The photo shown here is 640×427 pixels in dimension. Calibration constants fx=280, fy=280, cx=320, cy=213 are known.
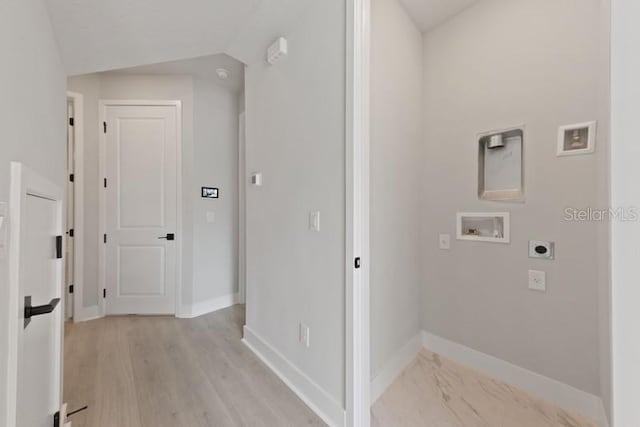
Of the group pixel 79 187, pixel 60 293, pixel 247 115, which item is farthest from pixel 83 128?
pixel 60 293

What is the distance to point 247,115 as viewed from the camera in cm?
256

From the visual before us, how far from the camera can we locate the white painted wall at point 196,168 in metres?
3.14

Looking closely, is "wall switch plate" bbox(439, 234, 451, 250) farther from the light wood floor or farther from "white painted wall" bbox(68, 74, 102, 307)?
"white painted wall" bbox(68, 74, 102, 307)

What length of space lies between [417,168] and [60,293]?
250 centimetres

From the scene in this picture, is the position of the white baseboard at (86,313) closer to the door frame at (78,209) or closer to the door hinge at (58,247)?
the door frame at (78,209)

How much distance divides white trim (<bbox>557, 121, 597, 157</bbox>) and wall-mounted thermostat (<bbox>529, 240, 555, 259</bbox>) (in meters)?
0.57

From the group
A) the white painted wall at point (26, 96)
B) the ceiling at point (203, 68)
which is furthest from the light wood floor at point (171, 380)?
the ceiling at point (203, 68)

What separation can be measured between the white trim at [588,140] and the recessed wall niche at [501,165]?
0.70ft

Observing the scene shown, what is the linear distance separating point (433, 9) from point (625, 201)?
2.11 m

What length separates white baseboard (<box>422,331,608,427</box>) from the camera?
1647 mm

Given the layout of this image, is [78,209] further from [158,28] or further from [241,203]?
[158,28]

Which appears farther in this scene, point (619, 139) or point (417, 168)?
point (417, 168)

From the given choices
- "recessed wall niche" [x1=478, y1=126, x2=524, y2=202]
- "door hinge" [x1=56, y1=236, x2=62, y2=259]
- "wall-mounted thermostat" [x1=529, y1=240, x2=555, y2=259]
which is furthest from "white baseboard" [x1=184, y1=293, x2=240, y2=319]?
"wall-mounted thermostat" [x1=529, y1=240, x2=555, y2=259]

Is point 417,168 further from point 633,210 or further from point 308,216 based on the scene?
point 633,210
